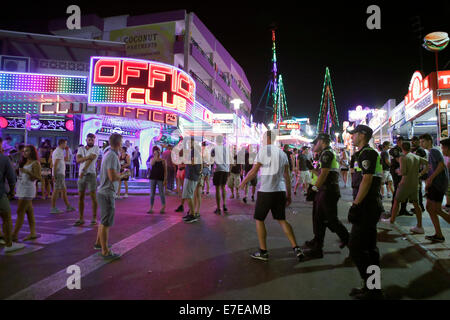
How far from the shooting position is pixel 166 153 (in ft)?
36.1

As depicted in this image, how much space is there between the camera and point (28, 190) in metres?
4.70

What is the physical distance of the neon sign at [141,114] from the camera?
1384cm

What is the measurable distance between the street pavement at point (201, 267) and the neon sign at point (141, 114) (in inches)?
359

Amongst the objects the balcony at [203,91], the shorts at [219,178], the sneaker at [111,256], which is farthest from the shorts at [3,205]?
the balcony at [203,91]

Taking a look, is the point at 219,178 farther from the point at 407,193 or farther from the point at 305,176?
the point at 305,176

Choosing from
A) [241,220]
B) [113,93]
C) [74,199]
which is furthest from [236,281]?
[113,93]

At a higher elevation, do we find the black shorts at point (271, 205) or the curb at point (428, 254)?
the black shorts at point (271, 205)

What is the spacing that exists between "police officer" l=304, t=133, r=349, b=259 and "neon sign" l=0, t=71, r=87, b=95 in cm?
1249

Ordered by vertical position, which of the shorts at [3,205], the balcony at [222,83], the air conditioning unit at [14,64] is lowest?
the shorts at [3,205]

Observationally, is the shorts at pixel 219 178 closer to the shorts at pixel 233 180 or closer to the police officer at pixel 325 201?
the shorts at pixel 233 180

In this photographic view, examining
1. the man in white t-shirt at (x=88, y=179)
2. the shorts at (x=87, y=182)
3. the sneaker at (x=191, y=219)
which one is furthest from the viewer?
the sneaker at (x=191, y=219)

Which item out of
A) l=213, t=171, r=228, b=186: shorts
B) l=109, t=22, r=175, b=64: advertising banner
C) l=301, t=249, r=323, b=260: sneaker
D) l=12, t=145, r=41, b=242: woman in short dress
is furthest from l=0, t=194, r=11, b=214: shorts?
l=109, t=22, r=175, b=64: advertising banner

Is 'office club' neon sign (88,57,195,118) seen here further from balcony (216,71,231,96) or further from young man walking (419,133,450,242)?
balcony (216,71,231,96)

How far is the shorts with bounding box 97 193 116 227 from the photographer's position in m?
3.97
